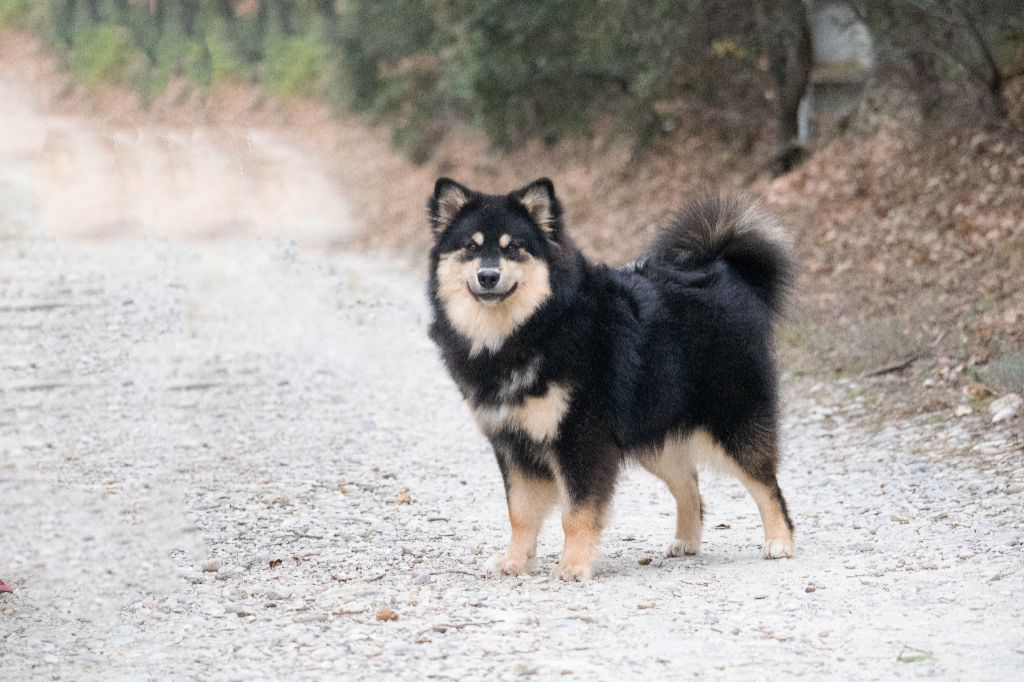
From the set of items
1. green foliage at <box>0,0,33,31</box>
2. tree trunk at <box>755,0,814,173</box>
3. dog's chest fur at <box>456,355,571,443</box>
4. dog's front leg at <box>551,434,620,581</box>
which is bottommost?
dog's front leg at <box>551,434,620,581</box>

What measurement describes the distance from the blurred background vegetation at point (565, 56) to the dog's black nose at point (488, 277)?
7223 mm

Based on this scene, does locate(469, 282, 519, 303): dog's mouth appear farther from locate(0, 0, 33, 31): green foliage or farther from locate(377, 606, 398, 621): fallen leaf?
locate(0, 0, 33, 31): green foliage

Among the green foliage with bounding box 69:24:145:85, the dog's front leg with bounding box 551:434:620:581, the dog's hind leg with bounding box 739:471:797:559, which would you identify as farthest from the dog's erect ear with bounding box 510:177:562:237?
the green foliage with bounding box 69:24:145:85

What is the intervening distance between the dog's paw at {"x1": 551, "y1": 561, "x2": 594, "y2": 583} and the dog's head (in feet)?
3.90

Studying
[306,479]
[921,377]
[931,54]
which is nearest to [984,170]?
[931,54]

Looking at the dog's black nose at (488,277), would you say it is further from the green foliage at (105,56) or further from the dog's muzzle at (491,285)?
the green foliage at (105,56)

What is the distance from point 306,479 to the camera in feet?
27.8

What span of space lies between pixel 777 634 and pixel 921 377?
5253 millimetres

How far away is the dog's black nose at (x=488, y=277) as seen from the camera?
19.9ft

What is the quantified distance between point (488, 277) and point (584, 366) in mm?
672

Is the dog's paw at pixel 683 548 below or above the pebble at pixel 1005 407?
below

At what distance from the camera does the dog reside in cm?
611

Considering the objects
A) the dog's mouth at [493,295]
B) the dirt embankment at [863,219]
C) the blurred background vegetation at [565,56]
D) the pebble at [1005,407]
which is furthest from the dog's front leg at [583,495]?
the blurred background vegetation at [565,56]

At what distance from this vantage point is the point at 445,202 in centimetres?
634
